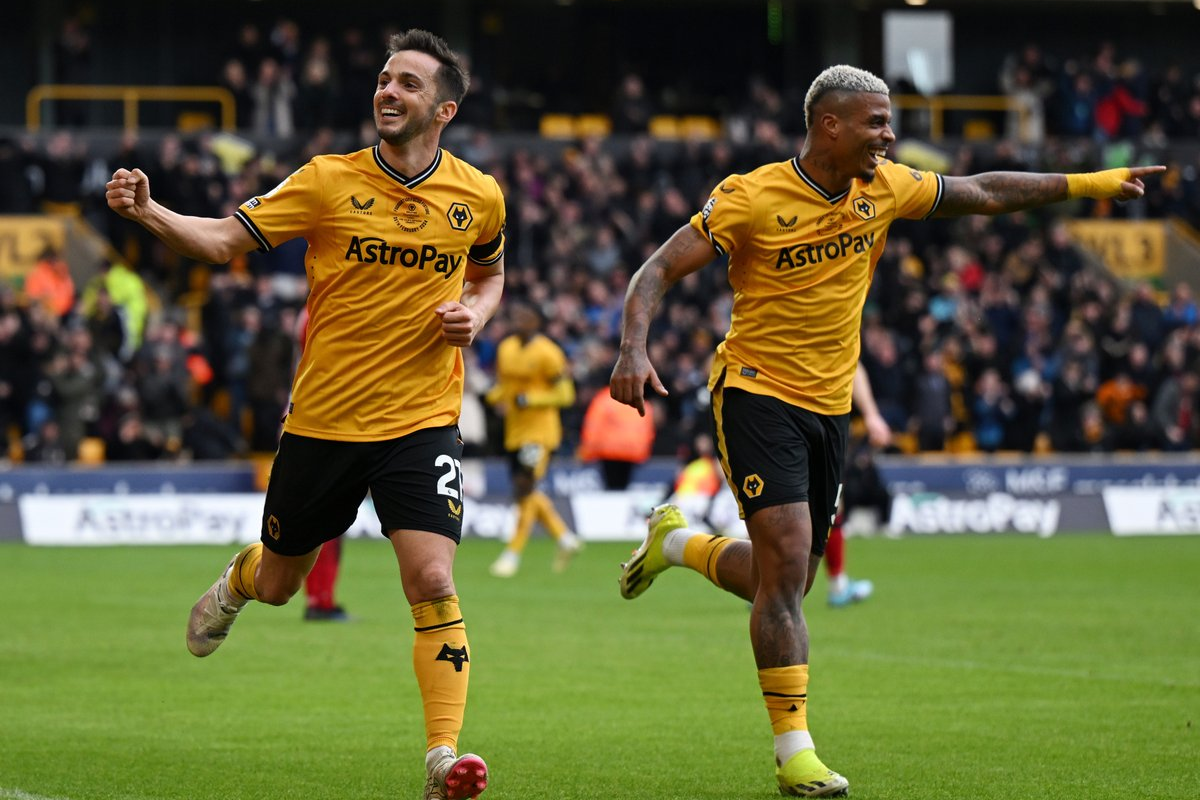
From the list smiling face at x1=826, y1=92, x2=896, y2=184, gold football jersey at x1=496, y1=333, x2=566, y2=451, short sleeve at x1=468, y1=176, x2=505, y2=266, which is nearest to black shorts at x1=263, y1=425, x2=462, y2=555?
short sleeve at x1=468, y1=176, x2=505, y2=266

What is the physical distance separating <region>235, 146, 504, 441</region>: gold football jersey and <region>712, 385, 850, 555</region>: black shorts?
4.06ft

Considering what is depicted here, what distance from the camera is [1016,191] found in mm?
8266

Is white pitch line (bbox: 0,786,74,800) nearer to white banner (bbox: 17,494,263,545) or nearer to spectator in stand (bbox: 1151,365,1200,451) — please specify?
white banner (bbox: 17,494,263,545)

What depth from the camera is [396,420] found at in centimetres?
741

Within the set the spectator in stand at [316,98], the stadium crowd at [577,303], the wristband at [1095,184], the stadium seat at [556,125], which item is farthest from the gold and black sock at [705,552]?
the stadium seat at [556,125]

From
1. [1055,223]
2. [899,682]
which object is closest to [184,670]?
[899,682]

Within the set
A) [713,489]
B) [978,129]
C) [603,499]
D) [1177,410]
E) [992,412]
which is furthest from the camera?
[978,129]

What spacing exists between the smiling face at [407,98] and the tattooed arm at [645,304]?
0.98 metres

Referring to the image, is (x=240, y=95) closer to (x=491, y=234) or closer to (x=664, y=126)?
(x=664, y=126)

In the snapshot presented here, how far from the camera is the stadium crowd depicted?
84.8 feet

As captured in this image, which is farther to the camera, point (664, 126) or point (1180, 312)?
point (664, 126)

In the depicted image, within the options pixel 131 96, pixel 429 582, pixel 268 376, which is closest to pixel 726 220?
pixel 429 582

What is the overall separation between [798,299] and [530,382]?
11931 millimetres

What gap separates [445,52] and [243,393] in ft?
64.5
